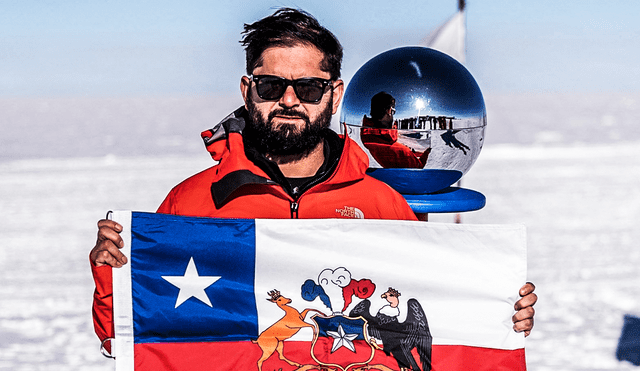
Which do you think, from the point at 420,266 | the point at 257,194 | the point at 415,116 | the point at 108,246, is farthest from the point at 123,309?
the point at 415,116

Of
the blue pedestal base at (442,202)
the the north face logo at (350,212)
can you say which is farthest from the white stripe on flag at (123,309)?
the blue pedestal base at (442,202)

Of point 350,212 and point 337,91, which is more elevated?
point 337,91

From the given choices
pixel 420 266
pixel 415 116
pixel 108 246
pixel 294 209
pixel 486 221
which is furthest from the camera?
pixel 486 221

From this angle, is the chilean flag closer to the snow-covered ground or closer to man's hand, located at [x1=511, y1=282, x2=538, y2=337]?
man's hand, located at [x1=511, y1=282, x2=538, y2=337]

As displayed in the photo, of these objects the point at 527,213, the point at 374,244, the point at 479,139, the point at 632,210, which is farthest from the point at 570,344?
the point at 632,210

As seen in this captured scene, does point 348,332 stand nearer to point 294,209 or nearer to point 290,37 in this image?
point 294,209

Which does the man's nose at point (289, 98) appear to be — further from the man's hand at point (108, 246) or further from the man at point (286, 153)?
the man's hand at point (108, 246)

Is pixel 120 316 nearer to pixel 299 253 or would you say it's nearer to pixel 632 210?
pixel 299 253

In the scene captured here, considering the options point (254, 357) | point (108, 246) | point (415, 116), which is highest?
point (415, 116)
